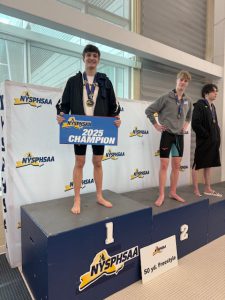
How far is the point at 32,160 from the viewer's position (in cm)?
184

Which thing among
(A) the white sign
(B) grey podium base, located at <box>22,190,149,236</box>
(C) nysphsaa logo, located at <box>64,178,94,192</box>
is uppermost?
(C) nysphsaa logo, located at <box>64,178,94,192</box>

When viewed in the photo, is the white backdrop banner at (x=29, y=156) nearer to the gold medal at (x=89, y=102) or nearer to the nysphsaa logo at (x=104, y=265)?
the gold medal at (x=89, y=102)

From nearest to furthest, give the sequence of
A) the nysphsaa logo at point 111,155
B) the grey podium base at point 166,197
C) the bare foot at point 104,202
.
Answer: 1. the bare foot at point 104,202
2. the grey podium base at point 166,197
3. the nysphsaa logo at point 111,155

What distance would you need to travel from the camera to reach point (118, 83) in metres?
3.04

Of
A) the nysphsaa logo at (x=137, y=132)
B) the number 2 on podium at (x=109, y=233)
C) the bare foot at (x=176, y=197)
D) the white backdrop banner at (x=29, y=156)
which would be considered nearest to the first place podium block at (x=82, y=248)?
the number 2 on podium at (x=109, y=233)

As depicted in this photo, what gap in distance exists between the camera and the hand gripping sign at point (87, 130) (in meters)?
1.56

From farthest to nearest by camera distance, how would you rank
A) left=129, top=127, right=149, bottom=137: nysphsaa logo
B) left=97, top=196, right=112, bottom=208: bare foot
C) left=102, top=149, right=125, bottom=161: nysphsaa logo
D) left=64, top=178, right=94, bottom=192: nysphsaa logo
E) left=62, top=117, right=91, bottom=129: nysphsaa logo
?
left=129, top=127, right=149, bottom=137: nysphsaa logo → left=102, top=149, right=125, bottom=161: nysphsaa logo → left=64, top=178, right=94, bottom=192: nysphsaa logo → left=97, top=196, right=112, bottom=208: bare foot → left=62, top=117, right=91, bottom=129: nysphsaa logo

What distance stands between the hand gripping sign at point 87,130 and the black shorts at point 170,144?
1.88ft

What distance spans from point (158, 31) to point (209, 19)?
1444 mm

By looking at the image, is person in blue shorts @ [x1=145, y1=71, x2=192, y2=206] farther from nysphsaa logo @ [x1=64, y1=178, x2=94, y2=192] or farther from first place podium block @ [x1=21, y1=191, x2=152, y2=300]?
nysphsaa logo @ [x1=64, y1=178, x2=94, y2=192]

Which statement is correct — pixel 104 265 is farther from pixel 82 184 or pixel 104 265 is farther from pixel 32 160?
pixel 32 160

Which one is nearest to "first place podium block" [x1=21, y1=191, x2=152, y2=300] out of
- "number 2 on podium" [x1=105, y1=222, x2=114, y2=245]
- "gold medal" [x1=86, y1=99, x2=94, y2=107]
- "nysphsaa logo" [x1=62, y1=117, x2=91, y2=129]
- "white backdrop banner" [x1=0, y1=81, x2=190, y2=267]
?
"number 2 on podium" [x1=105, y1=222, x2=114, y2=245]

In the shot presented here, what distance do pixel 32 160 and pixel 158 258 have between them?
4.12ft

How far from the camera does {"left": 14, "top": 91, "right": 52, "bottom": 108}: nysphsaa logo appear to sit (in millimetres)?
1757
